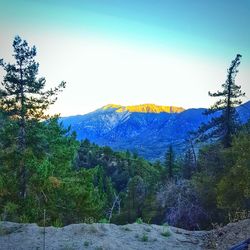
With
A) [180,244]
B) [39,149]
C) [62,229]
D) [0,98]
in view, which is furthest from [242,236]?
[0,98]

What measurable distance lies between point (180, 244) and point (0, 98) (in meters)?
16.1

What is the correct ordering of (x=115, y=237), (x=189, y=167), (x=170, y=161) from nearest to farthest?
(x=115, y=237)
(x=189, y=167)
(x=170, y=161)

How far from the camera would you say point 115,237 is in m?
10.6

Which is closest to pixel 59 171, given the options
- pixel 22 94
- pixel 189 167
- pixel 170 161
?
pixel 22 94

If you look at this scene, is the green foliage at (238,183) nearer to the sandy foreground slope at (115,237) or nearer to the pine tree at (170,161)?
the sandy foreground slope at (115,237)

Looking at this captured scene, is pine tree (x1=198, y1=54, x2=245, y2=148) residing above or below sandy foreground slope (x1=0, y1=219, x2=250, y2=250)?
above

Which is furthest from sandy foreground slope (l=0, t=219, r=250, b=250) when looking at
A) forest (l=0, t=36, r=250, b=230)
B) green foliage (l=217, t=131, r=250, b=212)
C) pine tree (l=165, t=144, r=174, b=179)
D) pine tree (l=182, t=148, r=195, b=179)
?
pine tree (l=165, t=144, r=174, b=179)

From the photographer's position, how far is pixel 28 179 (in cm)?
2320

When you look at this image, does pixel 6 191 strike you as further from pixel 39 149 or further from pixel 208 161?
pixel 208 161

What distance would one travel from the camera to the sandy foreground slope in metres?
9.95

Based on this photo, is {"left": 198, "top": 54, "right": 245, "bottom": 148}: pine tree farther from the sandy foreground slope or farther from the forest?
the sandy foreground slope

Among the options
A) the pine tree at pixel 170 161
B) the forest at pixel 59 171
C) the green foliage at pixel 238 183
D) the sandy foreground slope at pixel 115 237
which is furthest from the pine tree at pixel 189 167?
the sandy foreground slope at pixel 115 237

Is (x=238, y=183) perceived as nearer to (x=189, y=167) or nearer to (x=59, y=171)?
(x=59, y=171)

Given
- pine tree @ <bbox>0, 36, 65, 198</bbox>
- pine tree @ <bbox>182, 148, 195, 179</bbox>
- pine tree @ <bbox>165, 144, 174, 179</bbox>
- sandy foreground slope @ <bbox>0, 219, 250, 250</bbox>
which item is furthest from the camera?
pine tree @ <bbox>165, 144, 174, 179</bbox>
